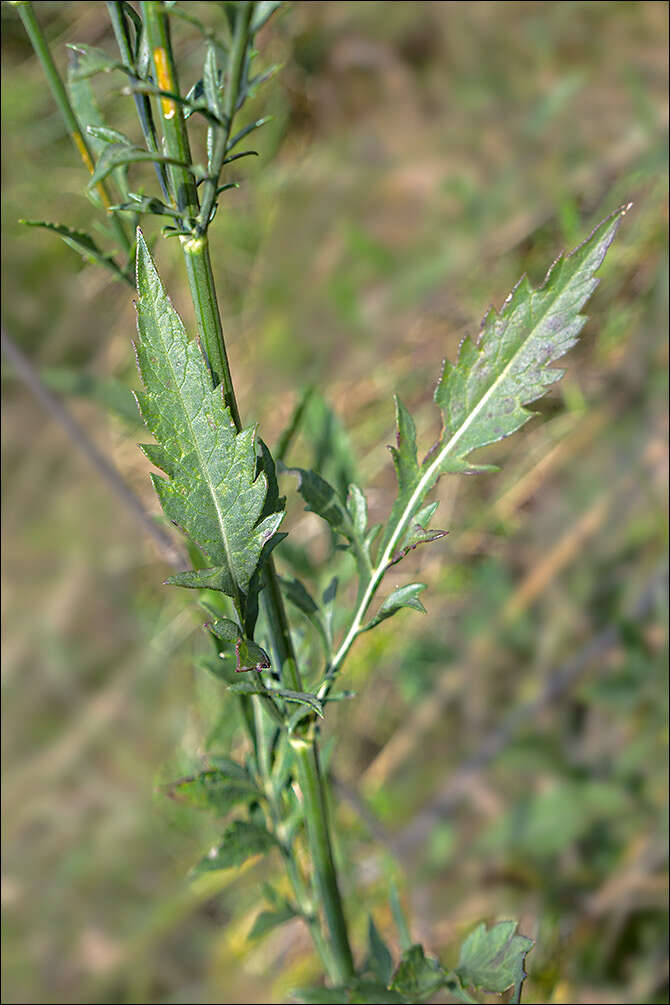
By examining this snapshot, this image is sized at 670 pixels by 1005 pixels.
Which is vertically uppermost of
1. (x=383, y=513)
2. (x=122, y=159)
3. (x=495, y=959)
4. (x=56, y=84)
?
(x=383, y=513)

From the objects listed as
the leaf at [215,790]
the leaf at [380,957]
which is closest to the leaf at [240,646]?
the leaf at [215,790]

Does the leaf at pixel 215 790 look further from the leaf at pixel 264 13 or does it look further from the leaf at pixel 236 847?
the leaf at pixel 264 13

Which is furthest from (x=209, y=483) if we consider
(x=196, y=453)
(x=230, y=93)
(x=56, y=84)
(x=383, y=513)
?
(x=383, y=513)

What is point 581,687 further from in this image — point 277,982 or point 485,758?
point 277,982

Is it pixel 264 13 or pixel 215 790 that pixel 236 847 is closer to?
pixel 215 790

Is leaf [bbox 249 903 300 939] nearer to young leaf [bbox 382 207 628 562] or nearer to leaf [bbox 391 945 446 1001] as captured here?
leaf [bbox 391 945 446 1001]

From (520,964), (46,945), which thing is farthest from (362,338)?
(520,964)
